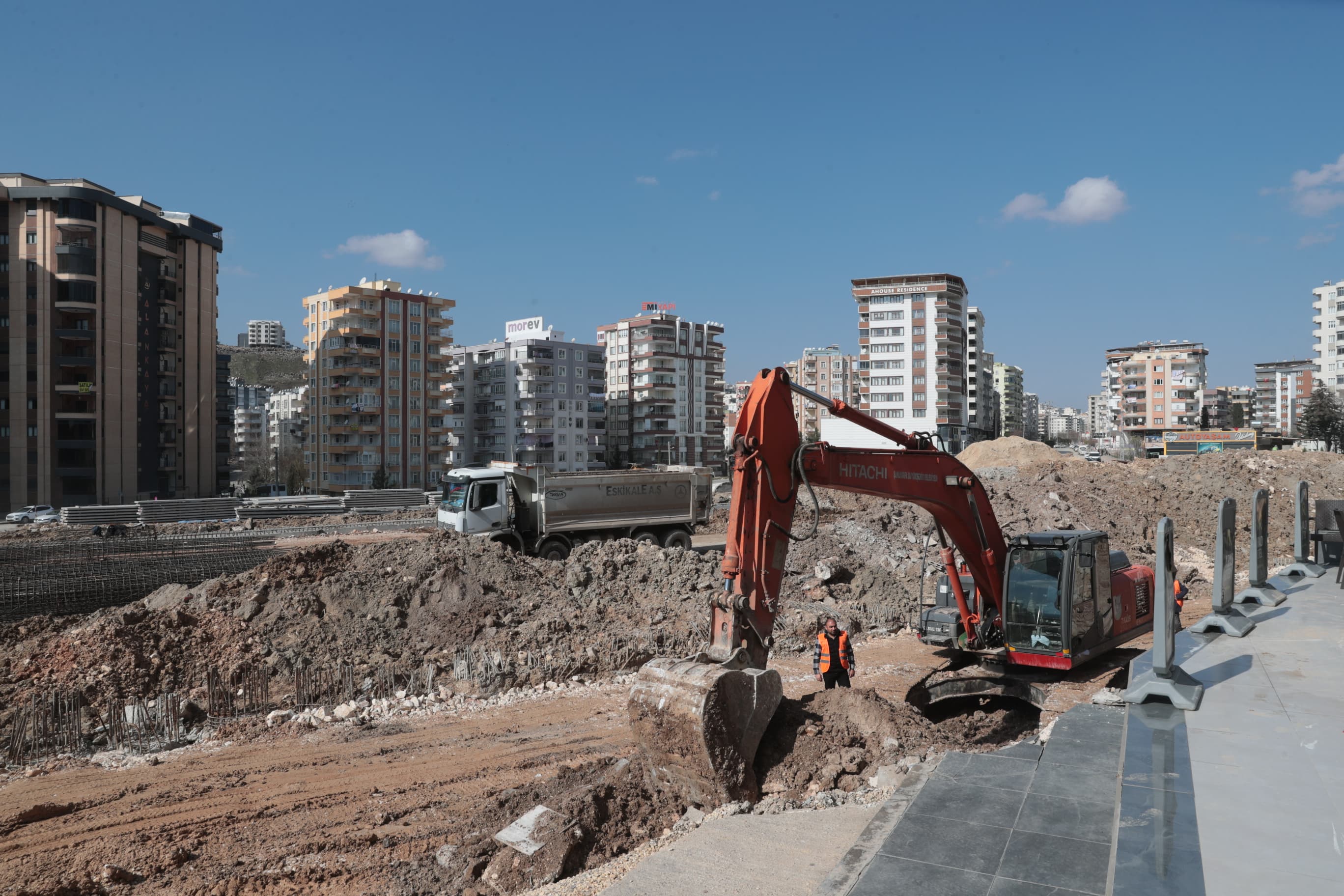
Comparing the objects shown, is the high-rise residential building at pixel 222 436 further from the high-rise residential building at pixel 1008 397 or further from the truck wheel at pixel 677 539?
the high-rise residential building at pixel 1008 397

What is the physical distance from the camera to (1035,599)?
1062 centimetres

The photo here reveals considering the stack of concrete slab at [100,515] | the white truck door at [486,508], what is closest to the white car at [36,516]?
the stack of concrete slab at [100,515]

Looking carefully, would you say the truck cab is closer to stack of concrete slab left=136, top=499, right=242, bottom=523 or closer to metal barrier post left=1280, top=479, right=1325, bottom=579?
metal barrier post left=1280, top=479, right=1325, bottom=579

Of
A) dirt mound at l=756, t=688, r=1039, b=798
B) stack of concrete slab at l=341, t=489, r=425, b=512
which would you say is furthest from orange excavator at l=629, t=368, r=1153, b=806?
stack of concrete slab at l=341, t=489, r=425, b=512

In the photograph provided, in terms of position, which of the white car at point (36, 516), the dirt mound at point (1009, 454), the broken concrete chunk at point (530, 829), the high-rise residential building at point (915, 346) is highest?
the high-rise residential building at point (915, 346)

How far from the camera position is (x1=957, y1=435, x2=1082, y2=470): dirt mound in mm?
47719

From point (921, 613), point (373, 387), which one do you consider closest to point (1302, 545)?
point (921, 613)

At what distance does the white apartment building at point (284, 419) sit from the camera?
120250mm

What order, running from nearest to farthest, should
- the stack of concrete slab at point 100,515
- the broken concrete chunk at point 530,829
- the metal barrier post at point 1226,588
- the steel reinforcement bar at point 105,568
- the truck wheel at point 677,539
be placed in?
1. the broken concrete chunk at point 530,829
2. the metal barrier post at point 1226,588
3. the steel reinforcement bar at point 105,568
4. the truck wheel at point 677,539
5. the stack of concrete slab at point 100,515

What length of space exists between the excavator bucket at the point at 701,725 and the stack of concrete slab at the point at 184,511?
119 feet

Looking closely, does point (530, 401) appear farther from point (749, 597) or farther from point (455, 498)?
point (749, 597)

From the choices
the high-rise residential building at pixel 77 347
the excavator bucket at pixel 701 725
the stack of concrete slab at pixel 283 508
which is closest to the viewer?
the excavator bucket at pixel 701 725

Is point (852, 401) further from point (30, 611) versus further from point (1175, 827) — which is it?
point (1175, 827)

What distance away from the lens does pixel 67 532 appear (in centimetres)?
3347
